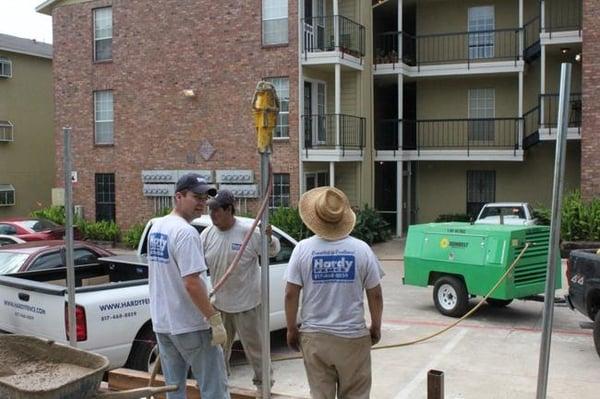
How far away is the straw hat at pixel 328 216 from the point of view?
4.30m

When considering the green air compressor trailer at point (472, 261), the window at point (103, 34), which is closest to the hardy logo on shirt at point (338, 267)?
the green air compressor trailer at point (472, 261)

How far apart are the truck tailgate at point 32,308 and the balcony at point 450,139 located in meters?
16.8

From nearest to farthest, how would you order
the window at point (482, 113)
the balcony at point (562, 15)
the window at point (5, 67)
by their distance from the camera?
the balcony at point (562, 15) → the window at point (482, 113) → the window at point (5, 67)

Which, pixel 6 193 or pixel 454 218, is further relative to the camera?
pixel 6 193

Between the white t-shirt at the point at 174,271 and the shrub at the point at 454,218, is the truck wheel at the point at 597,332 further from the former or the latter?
the shrub at the point at 454,218

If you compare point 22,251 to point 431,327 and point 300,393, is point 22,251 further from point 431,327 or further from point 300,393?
point 431,327

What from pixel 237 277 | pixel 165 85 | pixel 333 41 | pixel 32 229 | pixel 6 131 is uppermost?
pixel 333 41

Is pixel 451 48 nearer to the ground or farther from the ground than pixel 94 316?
farther from the ground

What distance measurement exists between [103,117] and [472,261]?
16915 mm

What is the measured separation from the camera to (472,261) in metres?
10.2

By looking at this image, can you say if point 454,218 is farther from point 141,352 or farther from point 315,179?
point 141,352

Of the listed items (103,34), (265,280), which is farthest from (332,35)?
(265,280)

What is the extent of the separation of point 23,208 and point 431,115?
17.7 meters

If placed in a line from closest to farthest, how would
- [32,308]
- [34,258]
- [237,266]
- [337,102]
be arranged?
1. [237,266]
2. [32,308]
3. [34,258]
4. [337,102]
